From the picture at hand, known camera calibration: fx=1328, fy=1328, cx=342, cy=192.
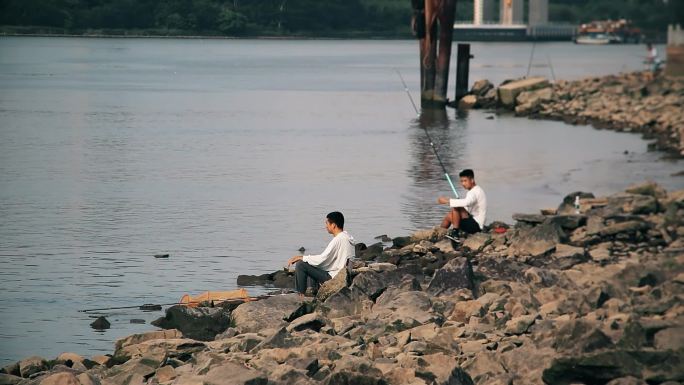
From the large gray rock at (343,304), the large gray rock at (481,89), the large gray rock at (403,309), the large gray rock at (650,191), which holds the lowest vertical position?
the large gray rock at (481,89)

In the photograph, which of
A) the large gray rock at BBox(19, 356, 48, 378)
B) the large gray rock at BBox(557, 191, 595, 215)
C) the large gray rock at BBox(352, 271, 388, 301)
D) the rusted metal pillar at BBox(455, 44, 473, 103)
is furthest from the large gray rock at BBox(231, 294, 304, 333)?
the rusted metal pillar at BBox(455, 44, 473, 103)

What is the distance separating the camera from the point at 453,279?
14.5m

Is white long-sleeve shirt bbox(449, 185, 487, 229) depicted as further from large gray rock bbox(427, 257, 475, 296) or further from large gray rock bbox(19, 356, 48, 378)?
large gray rock bbox(19, 356, 48, 378)

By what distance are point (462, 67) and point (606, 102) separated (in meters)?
6.05

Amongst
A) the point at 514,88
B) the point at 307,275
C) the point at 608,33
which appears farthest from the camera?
the point at 608,33

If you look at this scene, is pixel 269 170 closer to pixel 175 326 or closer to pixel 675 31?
pixel 175 326

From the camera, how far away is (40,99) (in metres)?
62.9

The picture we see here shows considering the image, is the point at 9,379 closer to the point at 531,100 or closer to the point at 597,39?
the point at 531,100

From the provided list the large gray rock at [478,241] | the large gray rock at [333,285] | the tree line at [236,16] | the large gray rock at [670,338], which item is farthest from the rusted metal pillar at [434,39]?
the tree line at [236,16]

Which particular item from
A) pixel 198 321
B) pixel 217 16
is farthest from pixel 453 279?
pixel 217 16

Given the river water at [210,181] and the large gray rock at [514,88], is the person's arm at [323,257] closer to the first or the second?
the river water at [210,181]

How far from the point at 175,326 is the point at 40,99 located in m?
50.6

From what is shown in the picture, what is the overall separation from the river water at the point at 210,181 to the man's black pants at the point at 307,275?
1851mm

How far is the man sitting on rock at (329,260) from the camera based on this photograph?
14531 millimetres
